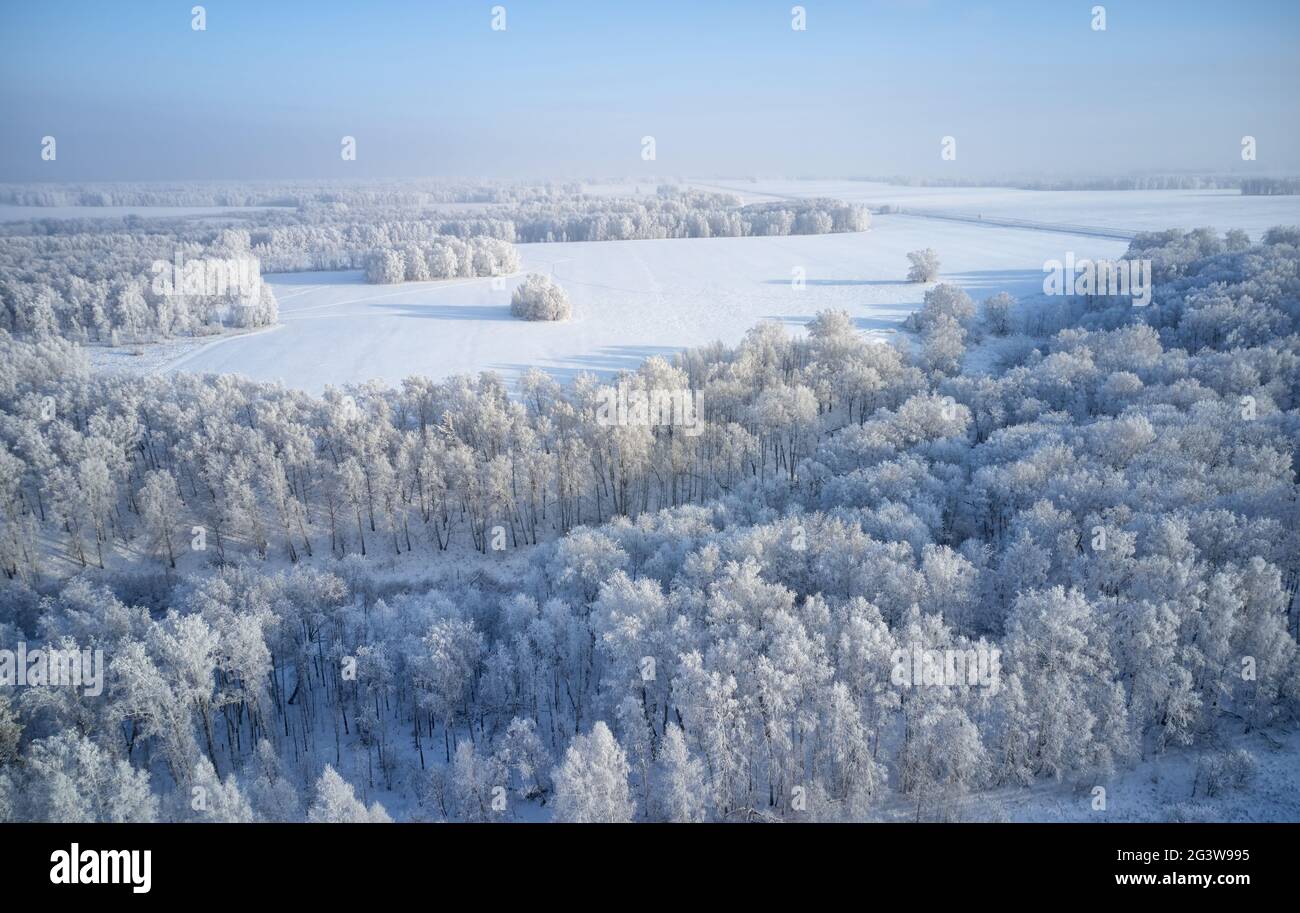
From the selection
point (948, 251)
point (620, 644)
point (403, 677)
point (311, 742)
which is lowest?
point (311, 742)

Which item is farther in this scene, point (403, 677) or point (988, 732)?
point (403, 677)

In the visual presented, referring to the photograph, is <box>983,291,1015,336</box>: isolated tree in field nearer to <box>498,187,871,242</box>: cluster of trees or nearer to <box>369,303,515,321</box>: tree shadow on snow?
<box>369,303,515,321</box>: tree shadow on snow

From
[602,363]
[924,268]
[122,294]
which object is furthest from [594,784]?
[122,294]

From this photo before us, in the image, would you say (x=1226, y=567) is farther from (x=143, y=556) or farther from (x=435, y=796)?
(x=143, y=556)

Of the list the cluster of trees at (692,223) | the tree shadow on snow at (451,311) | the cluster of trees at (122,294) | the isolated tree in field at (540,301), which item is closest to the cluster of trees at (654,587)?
the isolated tree in field at (540,301)
